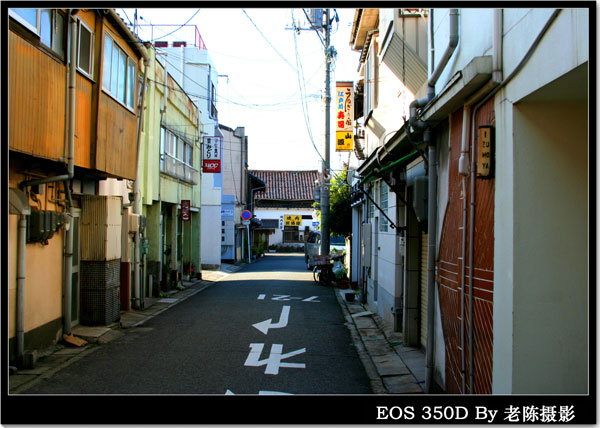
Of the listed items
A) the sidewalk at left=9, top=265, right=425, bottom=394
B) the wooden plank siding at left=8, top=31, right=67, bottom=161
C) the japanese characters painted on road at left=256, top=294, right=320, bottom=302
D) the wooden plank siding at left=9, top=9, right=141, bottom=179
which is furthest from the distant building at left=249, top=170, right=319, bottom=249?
the wooden plank siding at left=8, top=31, right=67, bottom=161

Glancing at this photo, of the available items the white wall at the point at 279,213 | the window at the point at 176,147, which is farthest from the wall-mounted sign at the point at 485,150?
the white wall at the point at 279,213

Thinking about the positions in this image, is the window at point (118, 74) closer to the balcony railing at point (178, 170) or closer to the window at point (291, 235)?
the balcony railing at point (178, 170)

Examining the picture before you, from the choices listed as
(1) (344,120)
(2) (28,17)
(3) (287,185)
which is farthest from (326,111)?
(3) (287,185)

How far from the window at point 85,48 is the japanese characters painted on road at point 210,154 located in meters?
14.8

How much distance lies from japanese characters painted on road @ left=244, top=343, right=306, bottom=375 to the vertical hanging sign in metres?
10.7

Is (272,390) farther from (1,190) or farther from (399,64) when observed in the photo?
(399,64)

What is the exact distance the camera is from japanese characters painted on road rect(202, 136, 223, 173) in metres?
25.4

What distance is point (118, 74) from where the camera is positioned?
476 inches

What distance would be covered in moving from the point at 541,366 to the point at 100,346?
8.55m

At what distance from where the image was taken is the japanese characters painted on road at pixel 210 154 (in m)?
25.4

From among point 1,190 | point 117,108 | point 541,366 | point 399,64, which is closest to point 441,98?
point 541,366

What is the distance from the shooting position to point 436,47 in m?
7.85

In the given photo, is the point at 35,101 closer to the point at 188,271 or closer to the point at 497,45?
the point at 497,45

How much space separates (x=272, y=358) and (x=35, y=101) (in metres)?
5.85
